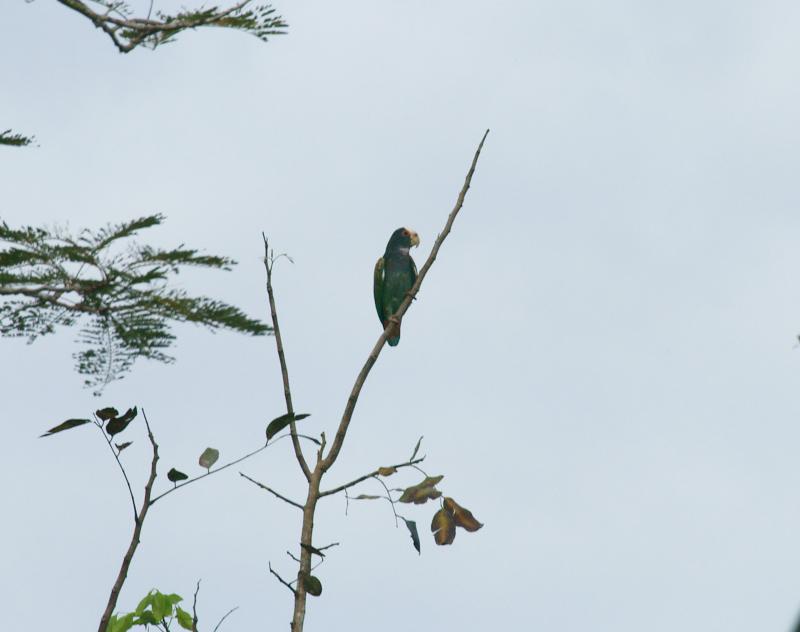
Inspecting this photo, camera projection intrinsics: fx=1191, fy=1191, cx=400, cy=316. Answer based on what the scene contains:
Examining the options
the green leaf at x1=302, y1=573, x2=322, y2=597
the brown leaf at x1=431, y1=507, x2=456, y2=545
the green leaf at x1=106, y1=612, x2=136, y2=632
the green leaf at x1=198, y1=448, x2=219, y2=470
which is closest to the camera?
the green leaf at x1=302, y1=573, x2=322, y2=597

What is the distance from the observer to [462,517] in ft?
13.3

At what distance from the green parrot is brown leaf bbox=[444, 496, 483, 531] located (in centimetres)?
865

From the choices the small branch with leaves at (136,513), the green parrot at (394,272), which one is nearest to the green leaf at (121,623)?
the small branch with leaves at (136,513)

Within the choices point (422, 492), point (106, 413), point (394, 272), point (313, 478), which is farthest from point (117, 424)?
point (394, 272)

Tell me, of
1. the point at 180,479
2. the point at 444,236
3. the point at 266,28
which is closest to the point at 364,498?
the point at 180,479

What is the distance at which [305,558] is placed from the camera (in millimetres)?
3914

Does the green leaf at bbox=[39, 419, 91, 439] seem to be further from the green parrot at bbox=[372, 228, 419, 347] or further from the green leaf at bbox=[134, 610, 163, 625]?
the green parrot at bbox=[372, 228, 419, 347]

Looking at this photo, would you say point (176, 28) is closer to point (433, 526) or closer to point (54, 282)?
point (54, 282)

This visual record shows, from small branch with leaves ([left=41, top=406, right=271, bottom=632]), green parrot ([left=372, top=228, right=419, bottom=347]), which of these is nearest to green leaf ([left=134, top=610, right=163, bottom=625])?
small branch with leaves ([left=41, top=406, right=271, bottom=632])

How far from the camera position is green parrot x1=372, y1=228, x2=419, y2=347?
12836mm

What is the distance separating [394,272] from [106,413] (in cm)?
905

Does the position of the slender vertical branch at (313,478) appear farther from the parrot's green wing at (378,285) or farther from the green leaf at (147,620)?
the parrot's green wing at (378,285)

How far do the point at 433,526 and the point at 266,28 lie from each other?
1.79m

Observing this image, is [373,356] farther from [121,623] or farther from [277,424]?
[121,623]
